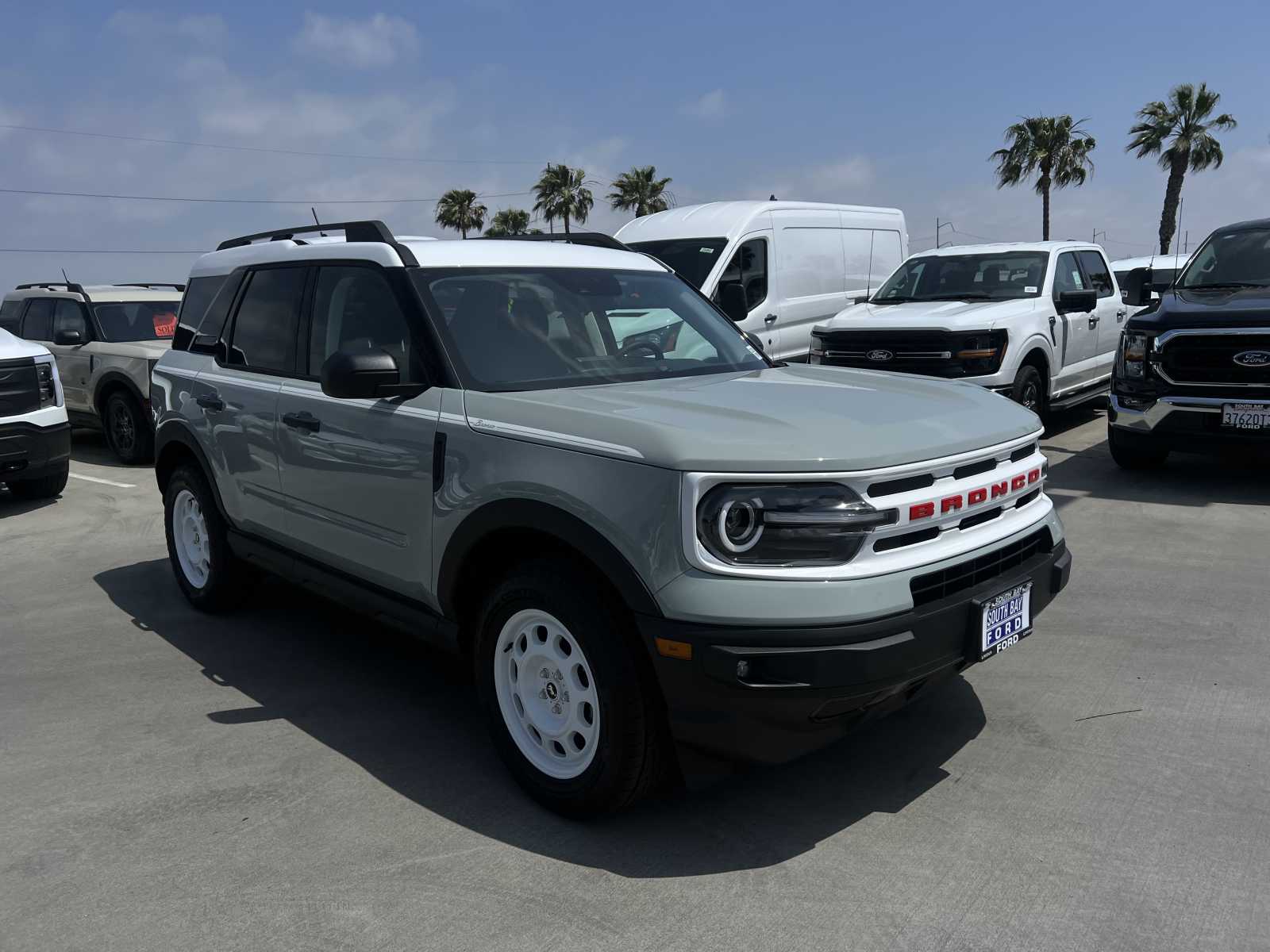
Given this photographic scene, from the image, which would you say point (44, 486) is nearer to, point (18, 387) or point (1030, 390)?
point (18, 387)

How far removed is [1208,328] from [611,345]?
533 centimetres

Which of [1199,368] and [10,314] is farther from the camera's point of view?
[10,314]

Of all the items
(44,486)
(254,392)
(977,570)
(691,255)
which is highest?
(691,255)

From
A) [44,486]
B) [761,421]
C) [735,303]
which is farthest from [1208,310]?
[44,486]

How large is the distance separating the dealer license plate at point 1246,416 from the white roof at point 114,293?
10314mm

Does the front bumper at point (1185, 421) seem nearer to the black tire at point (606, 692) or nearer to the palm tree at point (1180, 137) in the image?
the black tire at point (606, 692)

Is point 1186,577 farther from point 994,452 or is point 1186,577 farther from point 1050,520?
point 994,452

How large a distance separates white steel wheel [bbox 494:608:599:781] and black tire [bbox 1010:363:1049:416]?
6.67 m

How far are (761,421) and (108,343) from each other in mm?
9659

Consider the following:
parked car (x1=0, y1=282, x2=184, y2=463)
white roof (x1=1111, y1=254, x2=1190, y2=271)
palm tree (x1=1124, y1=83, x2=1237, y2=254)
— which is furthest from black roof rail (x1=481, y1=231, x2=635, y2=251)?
palm tree (x1=1124, y1=83, x2=1237, y2=254)

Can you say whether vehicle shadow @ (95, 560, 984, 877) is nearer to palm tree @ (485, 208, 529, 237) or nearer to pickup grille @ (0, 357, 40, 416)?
pickup grille @ (0, 357, 40, 416)

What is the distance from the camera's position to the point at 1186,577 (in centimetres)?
554

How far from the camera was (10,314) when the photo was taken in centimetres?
1226

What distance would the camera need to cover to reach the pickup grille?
27.0ft
